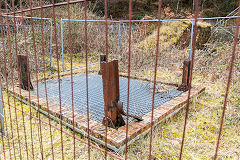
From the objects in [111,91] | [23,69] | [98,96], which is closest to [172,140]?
[111,91]

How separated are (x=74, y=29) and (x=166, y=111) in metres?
6.17

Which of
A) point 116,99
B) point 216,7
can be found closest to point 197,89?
point 116,99

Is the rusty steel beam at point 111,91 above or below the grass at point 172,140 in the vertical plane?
above

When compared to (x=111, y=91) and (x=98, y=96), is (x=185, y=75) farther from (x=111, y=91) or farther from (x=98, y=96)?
(x=111, y=91)

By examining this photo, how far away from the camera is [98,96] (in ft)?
10.2

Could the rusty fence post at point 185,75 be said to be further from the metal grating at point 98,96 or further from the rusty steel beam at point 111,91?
the rusty steel beam at point 111,91

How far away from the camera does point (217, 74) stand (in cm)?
440

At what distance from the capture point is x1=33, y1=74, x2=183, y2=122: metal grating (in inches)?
102

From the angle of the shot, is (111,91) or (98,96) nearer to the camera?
(111,91)

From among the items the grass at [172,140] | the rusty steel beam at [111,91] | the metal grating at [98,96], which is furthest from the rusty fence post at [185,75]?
the rusty steel beam at [111,91]

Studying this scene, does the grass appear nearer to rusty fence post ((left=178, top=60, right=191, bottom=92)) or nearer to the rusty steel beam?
the rusty steel beam

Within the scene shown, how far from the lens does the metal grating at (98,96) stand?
2594 mm

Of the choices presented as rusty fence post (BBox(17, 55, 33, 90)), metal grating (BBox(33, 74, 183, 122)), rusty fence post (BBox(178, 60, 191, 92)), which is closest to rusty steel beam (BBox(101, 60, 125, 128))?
metal grating (BBox(33, 74, 183, 122))

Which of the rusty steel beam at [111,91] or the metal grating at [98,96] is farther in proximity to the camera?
the metal grating at [98,96]
